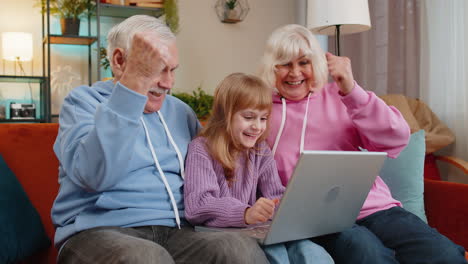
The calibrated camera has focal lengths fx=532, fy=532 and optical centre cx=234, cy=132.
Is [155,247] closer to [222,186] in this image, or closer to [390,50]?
[222,186]

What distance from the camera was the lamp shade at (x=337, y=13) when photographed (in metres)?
2.69

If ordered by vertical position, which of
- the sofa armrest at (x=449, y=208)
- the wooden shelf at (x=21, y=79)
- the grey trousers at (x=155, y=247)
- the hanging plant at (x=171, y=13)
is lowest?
the sofa armrest at (x=449, y=208)

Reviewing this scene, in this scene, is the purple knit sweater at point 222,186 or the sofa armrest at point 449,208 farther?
the sofa armrest at point 449,208

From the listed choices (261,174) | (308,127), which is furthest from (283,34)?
(261,174)

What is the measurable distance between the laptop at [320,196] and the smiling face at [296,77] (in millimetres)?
469

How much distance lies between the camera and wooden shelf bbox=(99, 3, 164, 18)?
4.25m

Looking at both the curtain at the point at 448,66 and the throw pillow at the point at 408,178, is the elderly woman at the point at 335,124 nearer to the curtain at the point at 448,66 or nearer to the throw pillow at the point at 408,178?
the throw pillow at the point at 408,178

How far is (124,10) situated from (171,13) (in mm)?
387

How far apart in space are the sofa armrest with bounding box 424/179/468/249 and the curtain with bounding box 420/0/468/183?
3.09 ft

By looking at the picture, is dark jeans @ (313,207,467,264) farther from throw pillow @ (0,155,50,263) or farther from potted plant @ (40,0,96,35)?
potted plant @ (40,0,96,35)

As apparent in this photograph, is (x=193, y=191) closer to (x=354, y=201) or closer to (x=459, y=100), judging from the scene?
(x=354, y=201)

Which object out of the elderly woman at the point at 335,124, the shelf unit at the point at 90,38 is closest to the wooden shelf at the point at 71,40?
the shelf unit at the point at 90,38

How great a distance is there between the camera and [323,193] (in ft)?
4.36

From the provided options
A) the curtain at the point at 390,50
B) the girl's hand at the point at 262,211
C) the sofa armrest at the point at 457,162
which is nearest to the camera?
the girl's hand at the point at 262,211
